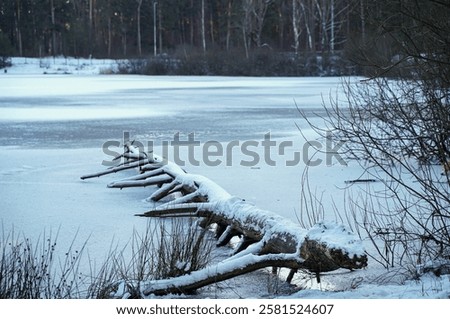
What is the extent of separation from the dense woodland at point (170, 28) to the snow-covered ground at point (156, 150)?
7.18m

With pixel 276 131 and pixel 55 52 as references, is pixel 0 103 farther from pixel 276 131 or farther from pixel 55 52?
pixel 55 52

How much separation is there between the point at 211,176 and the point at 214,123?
5529 millimetres

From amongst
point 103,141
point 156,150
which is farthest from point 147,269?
point 103,141

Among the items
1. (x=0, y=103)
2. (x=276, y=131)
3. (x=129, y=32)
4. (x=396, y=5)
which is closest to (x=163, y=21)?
(x=129, y=32)

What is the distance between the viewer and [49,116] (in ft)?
53.0

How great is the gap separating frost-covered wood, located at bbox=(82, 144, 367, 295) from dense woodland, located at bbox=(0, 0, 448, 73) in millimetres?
17234

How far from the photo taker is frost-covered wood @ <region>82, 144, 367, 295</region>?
4.36 metres

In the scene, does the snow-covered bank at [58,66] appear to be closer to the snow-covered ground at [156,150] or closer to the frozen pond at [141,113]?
the frozen pond at [141,113]

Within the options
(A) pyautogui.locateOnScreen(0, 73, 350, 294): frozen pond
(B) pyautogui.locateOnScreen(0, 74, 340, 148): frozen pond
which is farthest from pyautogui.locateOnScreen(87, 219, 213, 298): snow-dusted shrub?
(B) pyautogui.locateOnScreen(0, 74, 340, 148): frozen pond

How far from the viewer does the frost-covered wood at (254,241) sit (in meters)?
4.36

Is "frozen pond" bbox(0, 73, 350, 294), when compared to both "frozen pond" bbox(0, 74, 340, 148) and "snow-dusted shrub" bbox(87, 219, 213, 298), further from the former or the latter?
"snow-dusted shrub" bbox(87, 219, 213, 298)

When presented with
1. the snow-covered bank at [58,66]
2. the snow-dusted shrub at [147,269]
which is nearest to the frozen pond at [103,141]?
the snow-dusted shrub at [147,269]

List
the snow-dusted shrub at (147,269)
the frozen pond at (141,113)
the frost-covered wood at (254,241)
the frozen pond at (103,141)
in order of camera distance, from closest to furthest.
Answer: the snow-dusted shrub at (147,269) < the frost-covered wood at (254,241) < the frozen pond at (103,141) < the frozen pond at (141,113)

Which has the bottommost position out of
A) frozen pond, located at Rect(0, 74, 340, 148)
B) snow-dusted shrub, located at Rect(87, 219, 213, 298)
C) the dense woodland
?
snow-dusted shrub, located at Rect(87, 219, 213, 298)
